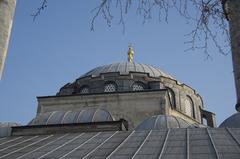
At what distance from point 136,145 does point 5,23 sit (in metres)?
6.39

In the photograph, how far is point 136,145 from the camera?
9828 mm

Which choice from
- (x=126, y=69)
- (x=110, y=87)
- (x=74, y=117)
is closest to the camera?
(x=74, y=117)

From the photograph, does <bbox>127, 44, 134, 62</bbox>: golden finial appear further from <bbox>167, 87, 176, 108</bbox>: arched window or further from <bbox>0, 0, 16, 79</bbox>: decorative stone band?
<bbox>0, 0, 16, 79</bbox>: decorative stone band

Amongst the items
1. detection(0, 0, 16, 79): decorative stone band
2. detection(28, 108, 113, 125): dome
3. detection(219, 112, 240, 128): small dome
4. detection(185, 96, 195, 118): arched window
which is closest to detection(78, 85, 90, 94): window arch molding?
detection(28, 108, 113, 125): dome

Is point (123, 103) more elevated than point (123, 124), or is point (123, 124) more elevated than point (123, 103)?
point (123, 103)

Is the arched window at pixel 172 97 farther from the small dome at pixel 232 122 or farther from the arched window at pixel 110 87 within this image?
the small dome at pixel 232 122

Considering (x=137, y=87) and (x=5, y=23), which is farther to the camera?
(x=137, y=87)

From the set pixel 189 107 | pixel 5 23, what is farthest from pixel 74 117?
pixel 5 23

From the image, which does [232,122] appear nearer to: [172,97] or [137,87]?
[172,97]

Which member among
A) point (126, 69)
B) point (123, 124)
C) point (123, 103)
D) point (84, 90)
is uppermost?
point (126, 69)

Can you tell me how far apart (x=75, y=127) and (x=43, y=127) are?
4.46 feet

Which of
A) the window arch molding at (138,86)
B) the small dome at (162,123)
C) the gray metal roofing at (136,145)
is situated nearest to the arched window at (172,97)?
the window arch molding at (138,86)

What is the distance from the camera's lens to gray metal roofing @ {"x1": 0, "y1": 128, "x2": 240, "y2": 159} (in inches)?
340

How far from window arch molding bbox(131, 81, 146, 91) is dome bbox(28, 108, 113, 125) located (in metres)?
5.81
